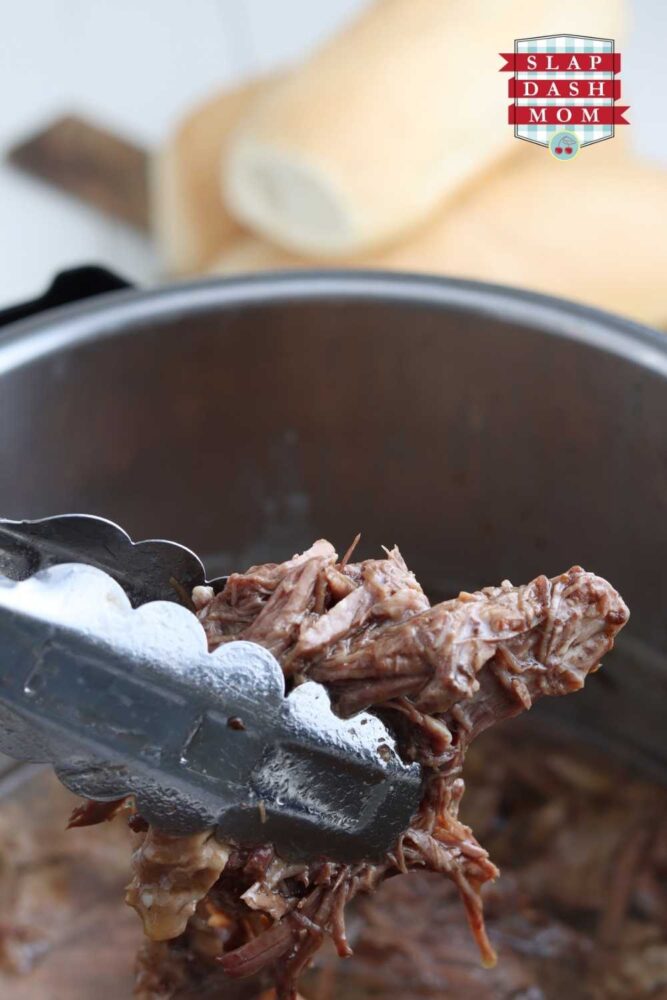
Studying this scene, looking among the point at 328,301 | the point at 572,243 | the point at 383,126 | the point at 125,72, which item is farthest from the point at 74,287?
the point at 125,72

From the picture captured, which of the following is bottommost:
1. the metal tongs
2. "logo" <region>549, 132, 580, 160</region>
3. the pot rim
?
the metal tongs

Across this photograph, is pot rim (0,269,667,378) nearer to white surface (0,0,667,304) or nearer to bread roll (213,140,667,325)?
bread roll (213,140,667,325)

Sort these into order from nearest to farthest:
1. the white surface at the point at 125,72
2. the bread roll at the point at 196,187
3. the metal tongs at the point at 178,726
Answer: the metal tongs at the point at 178,726
the bread roll at the point at 196,187
the white surface at the point at 125,72

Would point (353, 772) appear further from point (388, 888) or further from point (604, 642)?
point (388, 888)

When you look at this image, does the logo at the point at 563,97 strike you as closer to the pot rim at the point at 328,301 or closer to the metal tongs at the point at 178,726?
the pot rim at the point at 328,301

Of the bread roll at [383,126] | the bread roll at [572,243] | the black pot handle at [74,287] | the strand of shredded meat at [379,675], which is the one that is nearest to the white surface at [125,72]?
the bread roll at [383,126]

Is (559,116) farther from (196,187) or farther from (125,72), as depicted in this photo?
(125,72)

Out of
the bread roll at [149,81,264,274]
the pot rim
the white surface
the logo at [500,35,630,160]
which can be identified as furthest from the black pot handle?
the white surface
